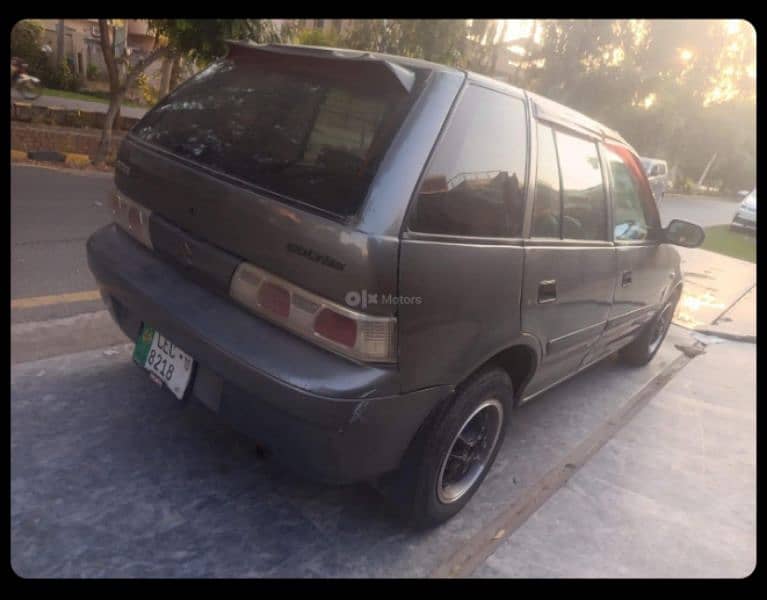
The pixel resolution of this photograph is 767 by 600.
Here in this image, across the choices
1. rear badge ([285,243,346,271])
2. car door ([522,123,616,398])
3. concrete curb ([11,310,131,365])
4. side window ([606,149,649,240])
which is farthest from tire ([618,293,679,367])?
concrete curb ([11,310,131,365])

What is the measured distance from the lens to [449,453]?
8.06ft

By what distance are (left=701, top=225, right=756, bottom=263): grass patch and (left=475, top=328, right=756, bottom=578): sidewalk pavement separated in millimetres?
9112

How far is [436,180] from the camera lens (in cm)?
209

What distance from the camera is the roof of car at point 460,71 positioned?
226cm

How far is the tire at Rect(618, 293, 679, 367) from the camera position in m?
4.62

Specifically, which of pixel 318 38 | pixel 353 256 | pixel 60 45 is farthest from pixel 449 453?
pixel 60 45

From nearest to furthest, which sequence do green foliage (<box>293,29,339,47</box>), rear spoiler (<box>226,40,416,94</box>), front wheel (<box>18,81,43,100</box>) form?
1. rear spoiler (<box>226,40,416,94</box>)
2. front wheel (<box>18,81,43,100</box>)
3. green foliage (<box>293,29,339,47</box>)

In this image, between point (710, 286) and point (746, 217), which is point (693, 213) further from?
point (710, 286)

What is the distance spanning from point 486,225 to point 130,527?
1.76 meters

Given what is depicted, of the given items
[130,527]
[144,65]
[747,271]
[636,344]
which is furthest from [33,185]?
[747,271]

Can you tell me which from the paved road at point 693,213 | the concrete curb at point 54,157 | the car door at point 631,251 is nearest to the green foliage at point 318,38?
the concrete curb at point 54,157

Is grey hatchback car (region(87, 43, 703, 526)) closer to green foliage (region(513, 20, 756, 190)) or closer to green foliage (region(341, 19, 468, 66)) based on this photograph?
green foliage (region(341, 19, 468, 66))

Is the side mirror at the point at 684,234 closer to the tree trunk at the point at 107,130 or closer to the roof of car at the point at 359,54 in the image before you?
the roof of car at the point at 359,54

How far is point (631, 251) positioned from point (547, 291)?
1.12m
